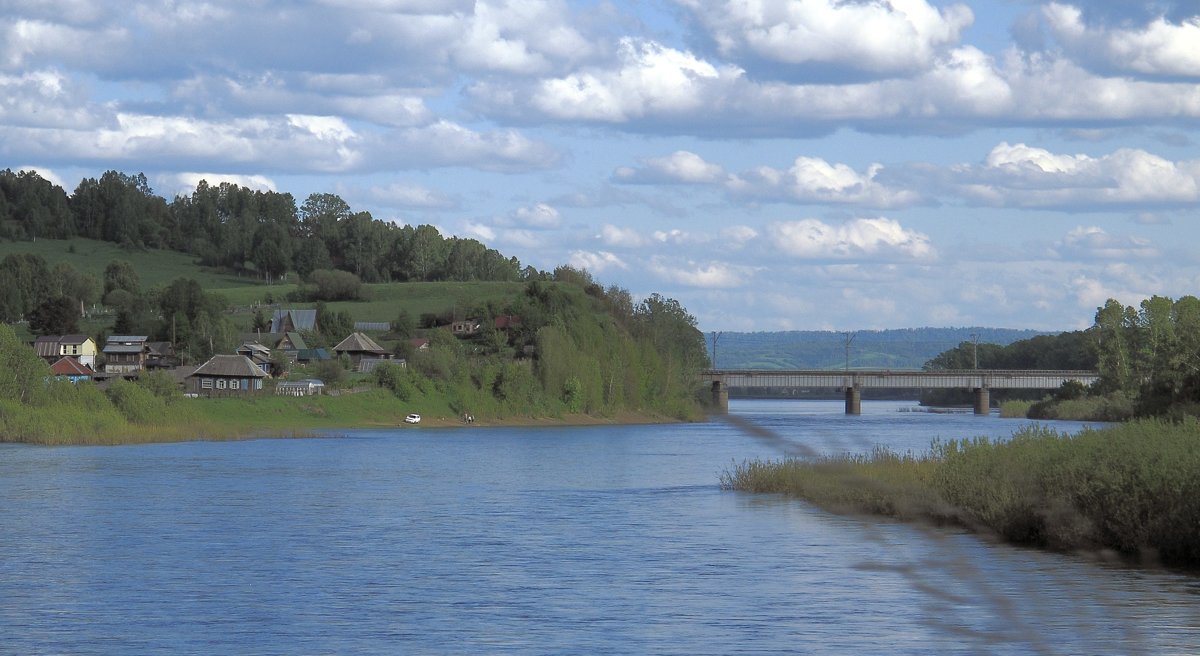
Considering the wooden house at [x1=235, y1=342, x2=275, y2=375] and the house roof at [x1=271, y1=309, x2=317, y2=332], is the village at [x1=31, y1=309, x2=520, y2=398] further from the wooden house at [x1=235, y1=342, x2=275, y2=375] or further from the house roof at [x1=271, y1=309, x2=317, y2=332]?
the house roof at [x1=271, y1=309, x2=317, y2=332]

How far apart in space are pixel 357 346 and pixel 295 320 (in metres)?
28.7

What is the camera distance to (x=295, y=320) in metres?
195

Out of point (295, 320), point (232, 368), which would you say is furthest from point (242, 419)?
point (295, 320)

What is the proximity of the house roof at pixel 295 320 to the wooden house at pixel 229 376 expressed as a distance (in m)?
53.8

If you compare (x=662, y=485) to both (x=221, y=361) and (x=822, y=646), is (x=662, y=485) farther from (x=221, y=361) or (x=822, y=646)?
(x=221, y=361)

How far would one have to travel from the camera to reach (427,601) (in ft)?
97.5

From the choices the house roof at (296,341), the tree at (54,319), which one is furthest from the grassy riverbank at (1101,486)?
the tree at (54,319)

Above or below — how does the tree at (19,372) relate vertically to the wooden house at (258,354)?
below

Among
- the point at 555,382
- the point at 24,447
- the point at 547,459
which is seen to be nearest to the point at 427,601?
the point at 547,459

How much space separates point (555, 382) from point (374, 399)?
23594 mm

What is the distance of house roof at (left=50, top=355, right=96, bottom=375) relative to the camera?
14975cm

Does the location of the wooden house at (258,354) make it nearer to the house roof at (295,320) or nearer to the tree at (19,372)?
the house roof at (295,320)

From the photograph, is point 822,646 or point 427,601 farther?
point 427,601

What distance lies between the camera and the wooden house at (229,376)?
13612 cm
